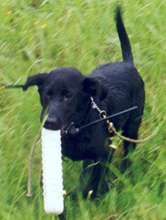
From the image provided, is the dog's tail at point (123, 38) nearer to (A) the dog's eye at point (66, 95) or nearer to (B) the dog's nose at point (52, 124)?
(A) the dog's eye at point (66, 95)

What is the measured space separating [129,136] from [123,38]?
54 cm

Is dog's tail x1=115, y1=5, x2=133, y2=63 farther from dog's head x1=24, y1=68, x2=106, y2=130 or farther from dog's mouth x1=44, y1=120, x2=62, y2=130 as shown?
dog's mouth x1=44, y1=120, x2=62, y2=130

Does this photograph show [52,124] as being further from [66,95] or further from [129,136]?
[129,136]

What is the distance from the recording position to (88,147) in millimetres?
3545

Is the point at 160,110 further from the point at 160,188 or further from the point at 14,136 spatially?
the point at 14,136

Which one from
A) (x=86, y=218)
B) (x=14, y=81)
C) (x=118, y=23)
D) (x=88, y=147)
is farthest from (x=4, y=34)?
(x=86, y=218)

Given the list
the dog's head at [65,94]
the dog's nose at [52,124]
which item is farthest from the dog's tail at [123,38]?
the dog's nose at [52,124]

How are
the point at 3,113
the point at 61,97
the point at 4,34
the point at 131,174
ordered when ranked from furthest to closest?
the point at 4,34 < the point at 3,113 < the point at 131,174 < the point at 61,97

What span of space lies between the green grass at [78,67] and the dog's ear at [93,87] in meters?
0.47

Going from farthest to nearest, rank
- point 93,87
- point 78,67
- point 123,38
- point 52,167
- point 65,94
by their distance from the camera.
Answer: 1. point 78,67
2. point 123,38
3. point 93,87
4. point 65,94
5. point 52,167

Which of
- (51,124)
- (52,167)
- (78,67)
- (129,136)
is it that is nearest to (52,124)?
(51,124)

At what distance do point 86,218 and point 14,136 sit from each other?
0.71 metres

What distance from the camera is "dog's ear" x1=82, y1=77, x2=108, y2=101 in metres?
3.40

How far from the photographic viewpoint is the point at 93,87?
3410mm
